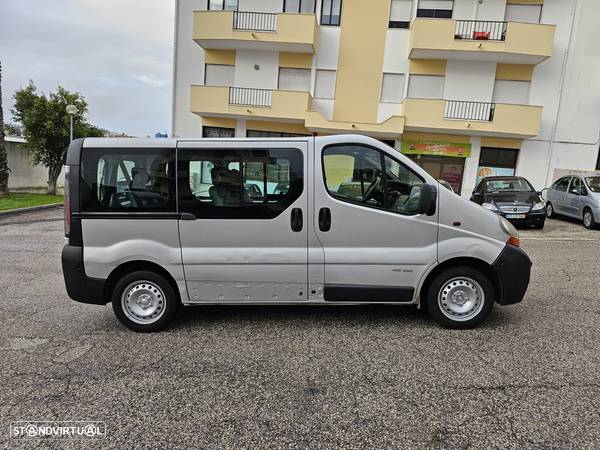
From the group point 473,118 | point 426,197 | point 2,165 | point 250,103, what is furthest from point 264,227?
point 473,118

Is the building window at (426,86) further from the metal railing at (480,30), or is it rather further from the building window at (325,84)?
the building window at (325,84)

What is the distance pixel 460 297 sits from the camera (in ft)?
13.8

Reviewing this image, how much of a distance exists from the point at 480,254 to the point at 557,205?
1221 cm

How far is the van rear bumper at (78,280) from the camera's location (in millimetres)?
4012

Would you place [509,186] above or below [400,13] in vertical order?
below

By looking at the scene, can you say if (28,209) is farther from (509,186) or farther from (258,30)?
(509,186)

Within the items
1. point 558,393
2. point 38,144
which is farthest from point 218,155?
point 38,144

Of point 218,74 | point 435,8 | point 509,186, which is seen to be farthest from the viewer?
point 218,74

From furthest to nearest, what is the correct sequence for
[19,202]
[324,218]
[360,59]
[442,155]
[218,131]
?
[218,131] → [442,155] → [360,59] → [19,202] → [324,218]

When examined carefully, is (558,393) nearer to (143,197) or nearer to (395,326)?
(395,326)

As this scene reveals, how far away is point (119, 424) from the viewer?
268cm

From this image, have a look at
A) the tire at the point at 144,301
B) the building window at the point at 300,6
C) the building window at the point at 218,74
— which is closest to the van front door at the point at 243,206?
the tire at the point at 144,301

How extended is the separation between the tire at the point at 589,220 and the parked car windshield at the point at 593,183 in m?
0.69

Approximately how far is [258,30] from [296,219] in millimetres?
16726
